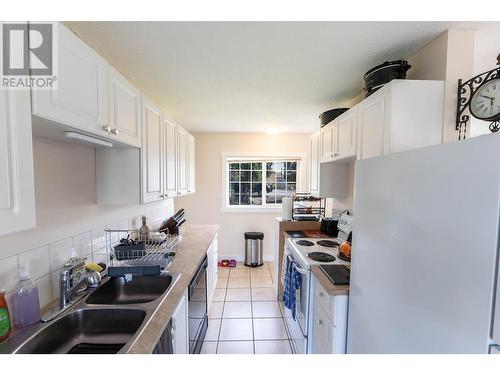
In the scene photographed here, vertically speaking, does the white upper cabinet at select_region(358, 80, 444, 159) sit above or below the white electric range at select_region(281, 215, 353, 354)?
above

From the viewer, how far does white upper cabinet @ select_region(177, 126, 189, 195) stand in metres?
2.46

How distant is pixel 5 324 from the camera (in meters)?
0.90

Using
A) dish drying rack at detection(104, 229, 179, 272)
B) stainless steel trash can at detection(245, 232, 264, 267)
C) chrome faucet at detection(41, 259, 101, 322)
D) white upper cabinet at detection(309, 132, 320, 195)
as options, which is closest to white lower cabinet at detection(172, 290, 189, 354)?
dish drying rack at detection(104, 229, 179, 272)

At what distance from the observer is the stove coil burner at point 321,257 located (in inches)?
70.4

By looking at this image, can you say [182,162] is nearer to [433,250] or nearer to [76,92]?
[76,92]

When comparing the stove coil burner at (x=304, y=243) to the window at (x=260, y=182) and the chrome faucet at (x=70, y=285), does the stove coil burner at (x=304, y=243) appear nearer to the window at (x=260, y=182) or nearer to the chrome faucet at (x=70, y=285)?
the chrome faucet at (x=70, y=285)

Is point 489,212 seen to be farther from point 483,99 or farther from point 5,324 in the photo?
point 5,324

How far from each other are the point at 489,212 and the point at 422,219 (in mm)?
197

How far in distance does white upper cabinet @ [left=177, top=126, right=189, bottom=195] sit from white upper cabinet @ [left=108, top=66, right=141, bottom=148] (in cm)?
95

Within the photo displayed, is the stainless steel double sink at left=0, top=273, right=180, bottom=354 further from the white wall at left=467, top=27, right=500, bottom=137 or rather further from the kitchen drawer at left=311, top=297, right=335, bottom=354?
the white wall at left=467, top=27, right=500, bottom=137
